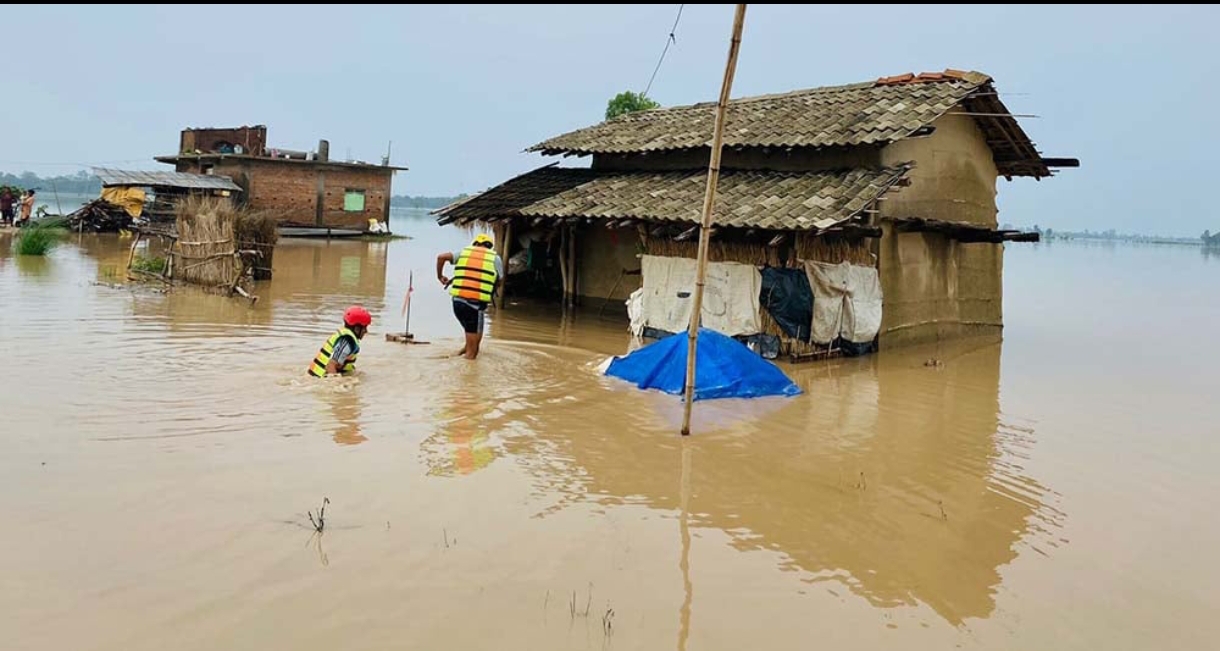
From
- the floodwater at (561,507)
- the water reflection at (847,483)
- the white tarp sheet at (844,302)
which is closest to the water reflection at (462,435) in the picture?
the floodwater at (561,507)

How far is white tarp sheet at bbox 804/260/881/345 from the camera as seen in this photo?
39.4 feet

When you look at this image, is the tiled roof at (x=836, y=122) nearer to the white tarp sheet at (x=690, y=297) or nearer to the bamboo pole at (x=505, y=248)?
the bamboo pole at (x=505, y=248)

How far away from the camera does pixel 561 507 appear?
5.47 m

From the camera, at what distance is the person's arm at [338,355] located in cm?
845

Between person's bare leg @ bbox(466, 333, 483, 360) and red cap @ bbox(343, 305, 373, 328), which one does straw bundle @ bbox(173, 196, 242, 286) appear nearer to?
person's bare leg @ bbox(466, 333, 483, 360)

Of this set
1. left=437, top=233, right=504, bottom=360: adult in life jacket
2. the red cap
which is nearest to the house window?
left=437, top=233, right=504, bottom=360: adult in life jacket

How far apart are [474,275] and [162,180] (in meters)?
25.7

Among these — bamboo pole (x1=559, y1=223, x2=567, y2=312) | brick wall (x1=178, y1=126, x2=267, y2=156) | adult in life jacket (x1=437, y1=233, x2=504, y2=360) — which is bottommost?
adult in life jacket (x1=437, y1=233, x2=504, y2=360)

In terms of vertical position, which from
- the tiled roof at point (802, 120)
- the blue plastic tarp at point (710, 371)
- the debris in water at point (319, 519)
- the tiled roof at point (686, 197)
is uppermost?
the tiled roof at point (802, 120)

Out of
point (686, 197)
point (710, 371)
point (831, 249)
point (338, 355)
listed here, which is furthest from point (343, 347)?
point (831, 249)

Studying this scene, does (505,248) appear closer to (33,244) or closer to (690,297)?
(690,297)

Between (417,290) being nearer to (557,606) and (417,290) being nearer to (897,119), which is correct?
(897,119)

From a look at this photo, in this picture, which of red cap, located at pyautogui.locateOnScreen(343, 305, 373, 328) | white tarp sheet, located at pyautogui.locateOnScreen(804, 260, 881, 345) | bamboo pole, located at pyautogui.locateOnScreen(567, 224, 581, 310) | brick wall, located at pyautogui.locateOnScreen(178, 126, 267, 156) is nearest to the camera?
red cap, located at pyautogui.locateOnScreen(343, 305, 373, 328)

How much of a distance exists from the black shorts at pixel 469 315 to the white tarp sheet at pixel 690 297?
2.92 metres
